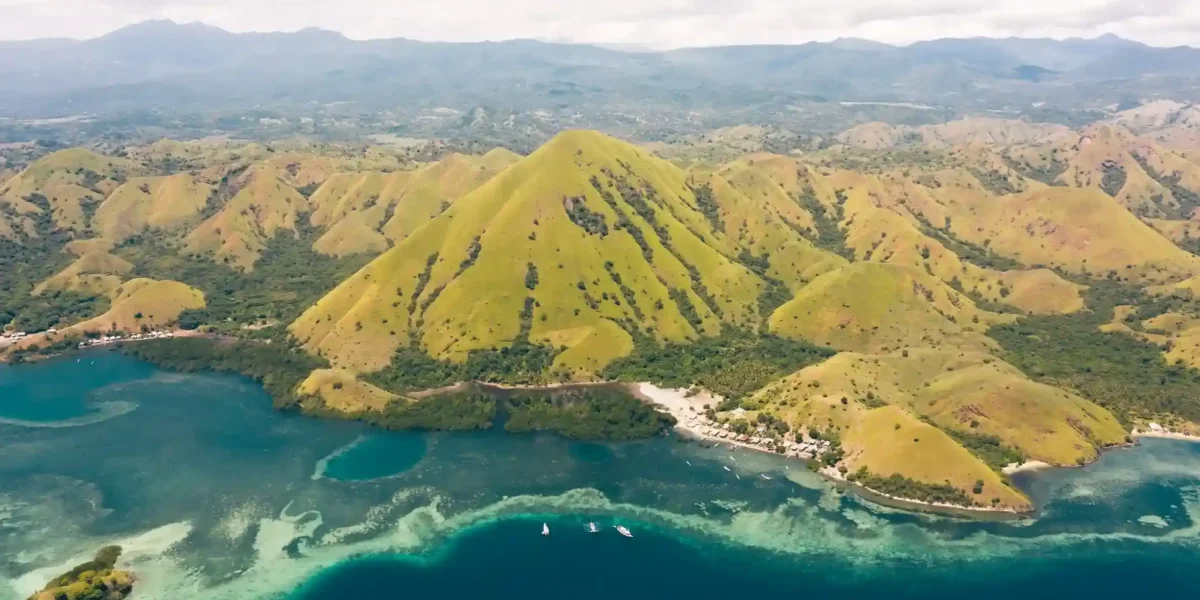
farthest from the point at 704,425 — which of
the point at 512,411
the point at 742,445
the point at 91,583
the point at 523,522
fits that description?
the point at 91,583

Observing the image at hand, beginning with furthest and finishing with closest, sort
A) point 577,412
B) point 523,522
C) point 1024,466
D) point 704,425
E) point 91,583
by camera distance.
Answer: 1. point 577,412
2. point 704,425
3. point 1024,466
4. point 523,522
5. point 91,583

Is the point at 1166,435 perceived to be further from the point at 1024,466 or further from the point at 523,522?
the point at 523,522

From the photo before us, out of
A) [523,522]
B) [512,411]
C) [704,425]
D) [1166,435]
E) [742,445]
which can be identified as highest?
[1166,435]

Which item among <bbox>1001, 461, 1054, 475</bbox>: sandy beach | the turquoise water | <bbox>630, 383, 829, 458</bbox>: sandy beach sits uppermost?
<bbox>1001, 461, 1054, 475</bbox>: sandy beach

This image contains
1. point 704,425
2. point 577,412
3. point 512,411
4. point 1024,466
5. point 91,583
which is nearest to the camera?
point 91,583

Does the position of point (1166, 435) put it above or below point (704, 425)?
above

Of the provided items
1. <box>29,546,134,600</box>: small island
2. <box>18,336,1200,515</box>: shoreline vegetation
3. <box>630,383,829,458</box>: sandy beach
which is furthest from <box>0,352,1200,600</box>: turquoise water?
→ <box>630,383,829,458</box>: sandy beach

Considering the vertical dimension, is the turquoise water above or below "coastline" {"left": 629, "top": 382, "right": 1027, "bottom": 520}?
below

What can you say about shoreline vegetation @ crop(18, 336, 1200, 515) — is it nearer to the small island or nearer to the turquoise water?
the turquoise water
